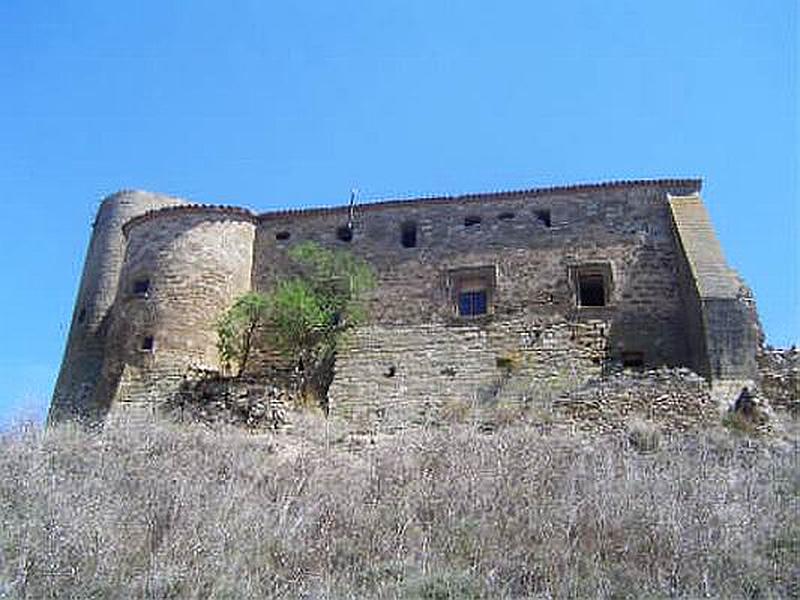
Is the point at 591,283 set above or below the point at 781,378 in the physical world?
above

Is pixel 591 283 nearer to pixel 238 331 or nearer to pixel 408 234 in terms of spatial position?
pixel 408 234

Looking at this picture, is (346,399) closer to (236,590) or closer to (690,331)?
(690,331)

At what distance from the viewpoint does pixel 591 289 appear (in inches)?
751

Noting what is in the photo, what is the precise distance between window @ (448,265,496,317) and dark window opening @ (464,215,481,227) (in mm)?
1293

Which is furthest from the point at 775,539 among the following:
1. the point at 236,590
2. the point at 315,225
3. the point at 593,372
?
the point at 315,225

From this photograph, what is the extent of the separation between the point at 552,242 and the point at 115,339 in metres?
10.4

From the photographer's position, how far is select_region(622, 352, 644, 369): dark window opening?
17.6 meters

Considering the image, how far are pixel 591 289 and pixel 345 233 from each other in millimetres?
6184

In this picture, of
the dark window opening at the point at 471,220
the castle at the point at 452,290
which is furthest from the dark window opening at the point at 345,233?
the dark window opening at the point at 471,220

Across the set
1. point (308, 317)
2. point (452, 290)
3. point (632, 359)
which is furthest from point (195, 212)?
point (632, 359)

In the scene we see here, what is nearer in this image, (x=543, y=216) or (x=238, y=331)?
(x=238, y=331)

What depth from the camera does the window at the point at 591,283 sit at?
18.7 metres

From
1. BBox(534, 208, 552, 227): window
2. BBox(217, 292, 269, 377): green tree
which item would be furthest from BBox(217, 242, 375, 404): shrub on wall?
BBox(534, 208, 552, 227): window

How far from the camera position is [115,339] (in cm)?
1945
